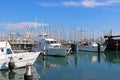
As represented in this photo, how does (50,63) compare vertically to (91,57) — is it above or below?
above

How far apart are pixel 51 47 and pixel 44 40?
2.79 m

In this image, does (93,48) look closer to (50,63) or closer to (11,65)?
(50,63)

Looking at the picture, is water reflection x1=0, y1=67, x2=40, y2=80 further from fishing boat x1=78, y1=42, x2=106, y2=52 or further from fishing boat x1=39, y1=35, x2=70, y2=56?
fishing boat x1=78, y1=42, x2=106, y2=52

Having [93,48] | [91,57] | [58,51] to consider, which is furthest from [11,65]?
[93,48]

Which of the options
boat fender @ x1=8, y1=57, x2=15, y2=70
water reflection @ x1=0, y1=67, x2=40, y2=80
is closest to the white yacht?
boat fender @ x1=8, y1=57, x2=15, y2=70

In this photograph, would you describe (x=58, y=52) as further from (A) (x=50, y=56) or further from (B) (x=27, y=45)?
(B) (x=27, y=45)

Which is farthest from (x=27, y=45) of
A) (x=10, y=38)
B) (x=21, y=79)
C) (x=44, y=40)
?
(x=21, y=79)

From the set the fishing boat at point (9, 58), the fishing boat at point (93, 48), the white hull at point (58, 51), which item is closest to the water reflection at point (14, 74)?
the fishing boat at point (9, 58)

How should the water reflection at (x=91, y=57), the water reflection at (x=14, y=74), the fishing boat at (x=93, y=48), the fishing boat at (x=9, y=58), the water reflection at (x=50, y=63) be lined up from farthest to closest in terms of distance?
1. the fishing boat at (x=93, y=48)
2. the water reflection at (x=91, y=57)
3. the water reflection at (x=50, y=63)
4. the fishing boat at (x=9, y=58)
5. the water reflection at (x=14, y=74)

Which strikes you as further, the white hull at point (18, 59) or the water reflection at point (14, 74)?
the white hull at point (18, 59)

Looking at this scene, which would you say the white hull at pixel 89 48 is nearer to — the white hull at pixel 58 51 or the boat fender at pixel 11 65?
the white hull at pixel 58 51

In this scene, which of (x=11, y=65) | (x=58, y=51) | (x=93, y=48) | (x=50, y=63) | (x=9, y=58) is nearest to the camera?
(x=11, y=65)

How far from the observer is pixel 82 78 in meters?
26.8

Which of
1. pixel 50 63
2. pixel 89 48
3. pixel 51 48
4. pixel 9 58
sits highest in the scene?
pixel 51 48
